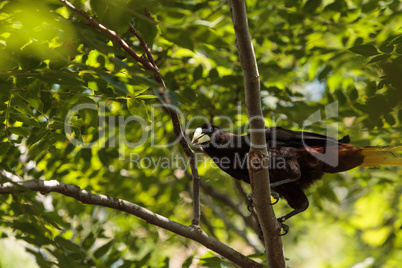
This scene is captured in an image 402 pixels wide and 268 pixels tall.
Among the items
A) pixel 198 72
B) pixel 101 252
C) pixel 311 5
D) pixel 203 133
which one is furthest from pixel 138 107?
pixel 311 5

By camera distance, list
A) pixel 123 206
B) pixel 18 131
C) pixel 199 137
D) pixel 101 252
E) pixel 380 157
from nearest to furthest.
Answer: pixel 123 206 < pixel 18 131 < pixel 101 252 < pixel 380 157 < pixel 199 137

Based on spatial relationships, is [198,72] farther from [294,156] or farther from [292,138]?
[294,156]

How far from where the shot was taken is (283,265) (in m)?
2.74

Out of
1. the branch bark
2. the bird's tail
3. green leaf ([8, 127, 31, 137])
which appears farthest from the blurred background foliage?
the branch bark

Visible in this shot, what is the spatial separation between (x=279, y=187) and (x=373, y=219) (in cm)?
234

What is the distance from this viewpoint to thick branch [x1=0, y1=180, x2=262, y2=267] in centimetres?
198

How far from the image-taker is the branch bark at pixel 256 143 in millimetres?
1824

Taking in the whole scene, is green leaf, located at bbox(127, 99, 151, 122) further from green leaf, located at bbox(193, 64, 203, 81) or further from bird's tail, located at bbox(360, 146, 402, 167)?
bird's tail, located at bbox(360, 146, 402, 167)

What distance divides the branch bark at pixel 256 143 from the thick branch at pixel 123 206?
22 centimetres

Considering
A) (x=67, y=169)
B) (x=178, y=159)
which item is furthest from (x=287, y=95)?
(x=67, y=169)

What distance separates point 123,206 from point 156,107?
1.98 metres

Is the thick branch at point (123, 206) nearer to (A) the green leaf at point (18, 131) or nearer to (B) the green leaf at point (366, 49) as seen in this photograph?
(A) the green leaf at point (18, 131)

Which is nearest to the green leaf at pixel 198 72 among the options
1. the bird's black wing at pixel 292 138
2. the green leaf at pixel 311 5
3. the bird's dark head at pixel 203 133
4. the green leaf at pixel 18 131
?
the bird's dark head at pixel 203 133

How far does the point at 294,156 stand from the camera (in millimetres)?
3736
